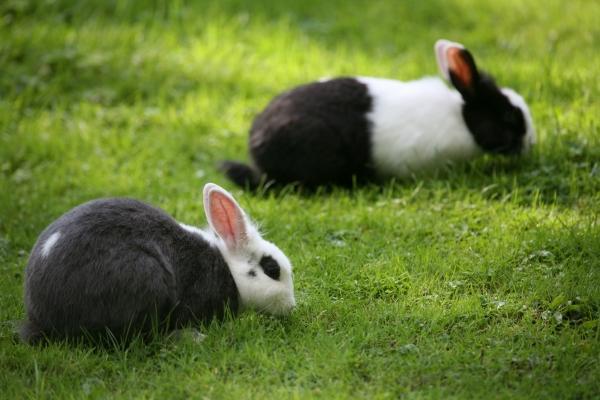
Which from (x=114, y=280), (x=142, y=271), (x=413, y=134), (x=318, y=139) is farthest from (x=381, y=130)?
(x=114, y=280)

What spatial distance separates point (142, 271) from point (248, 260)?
0.64 meters

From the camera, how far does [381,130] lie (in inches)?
237

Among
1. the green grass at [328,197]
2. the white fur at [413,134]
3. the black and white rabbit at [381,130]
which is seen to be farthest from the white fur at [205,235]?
the white fur at [413,134]

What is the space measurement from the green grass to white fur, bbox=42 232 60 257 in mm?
442

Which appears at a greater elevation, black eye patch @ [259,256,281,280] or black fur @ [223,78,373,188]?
black fur @ [223,78,373,188]

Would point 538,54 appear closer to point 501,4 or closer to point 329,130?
point 501,4

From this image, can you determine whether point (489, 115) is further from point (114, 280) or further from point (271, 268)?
point (114, 280)

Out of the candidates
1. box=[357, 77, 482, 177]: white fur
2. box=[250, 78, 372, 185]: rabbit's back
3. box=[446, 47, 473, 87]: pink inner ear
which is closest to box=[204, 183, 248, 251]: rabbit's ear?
box=[250, 78, 372, 185]: rabbit's back

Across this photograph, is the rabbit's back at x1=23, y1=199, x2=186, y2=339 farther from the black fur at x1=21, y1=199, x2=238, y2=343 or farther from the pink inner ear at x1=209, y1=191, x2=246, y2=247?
the pink inner ear at x1=209, y1=191, x2=246, y2=247

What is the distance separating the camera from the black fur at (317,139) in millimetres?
5969

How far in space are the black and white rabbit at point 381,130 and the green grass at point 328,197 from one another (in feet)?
0.55

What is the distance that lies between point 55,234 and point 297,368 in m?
1.29

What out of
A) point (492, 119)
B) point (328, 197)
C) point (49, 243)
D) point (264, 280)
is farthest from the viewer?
point (492, 119)

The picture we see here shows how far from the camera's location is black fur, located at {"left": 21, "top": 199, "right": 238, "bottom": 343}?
3.84 m
